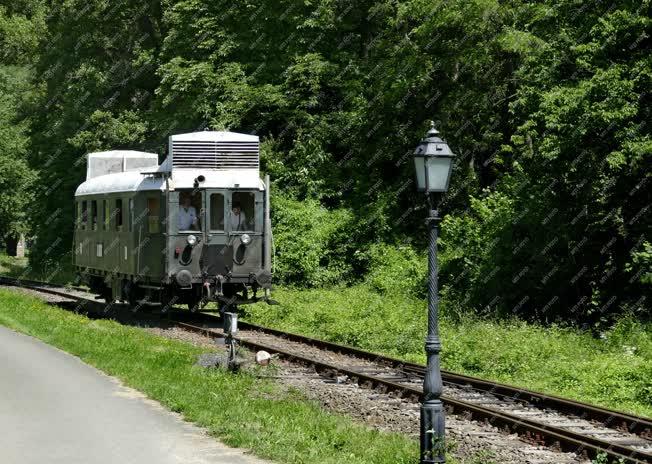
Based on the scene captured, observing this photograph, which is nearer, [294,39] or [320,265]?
[320,265]

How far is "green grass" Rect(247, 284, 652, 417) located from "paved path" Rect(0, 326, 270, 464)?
21.8 ft

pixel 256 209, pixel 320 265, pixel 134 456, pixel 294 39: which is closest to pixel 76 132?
pixel 294 39

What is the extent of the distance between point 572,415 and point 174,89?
94.5ft

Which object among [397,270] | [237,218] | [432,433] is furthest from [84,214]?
[432,433]

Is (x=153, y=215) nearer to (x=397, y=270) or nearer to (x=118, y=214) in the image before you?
(x=118, y=214)

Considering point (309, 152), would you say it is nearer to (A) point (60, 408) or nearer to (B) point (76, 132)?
(B) point (76, 132)

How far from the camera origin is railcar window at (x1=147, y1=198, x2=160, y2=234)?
26.1 m

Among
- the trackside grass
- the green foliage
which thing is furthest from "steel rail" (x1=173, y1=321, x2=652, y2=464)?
the green foliage

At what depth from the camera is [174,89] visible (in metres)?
41.1

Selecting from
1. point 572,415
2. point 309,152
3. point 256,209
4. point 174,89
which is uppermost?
point 174,89

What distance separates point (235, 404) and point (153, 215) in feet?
41.9

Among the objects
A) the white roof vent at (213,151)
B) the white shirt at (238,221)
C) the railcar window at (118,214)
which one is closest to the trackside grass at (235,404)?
the white shirt at (238,221)

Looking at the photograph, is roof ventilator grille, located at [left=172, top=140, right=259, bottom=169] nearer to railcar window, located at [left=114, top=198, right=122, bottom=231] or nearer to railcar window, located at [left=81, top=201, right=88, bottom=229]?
railcar window, located at [left=114, top=198, right=122, bottom=231]

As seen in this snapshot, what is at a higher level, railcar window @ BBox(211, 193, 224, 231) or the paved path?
railcar window @ BBox(211, 193, 224, 231)
